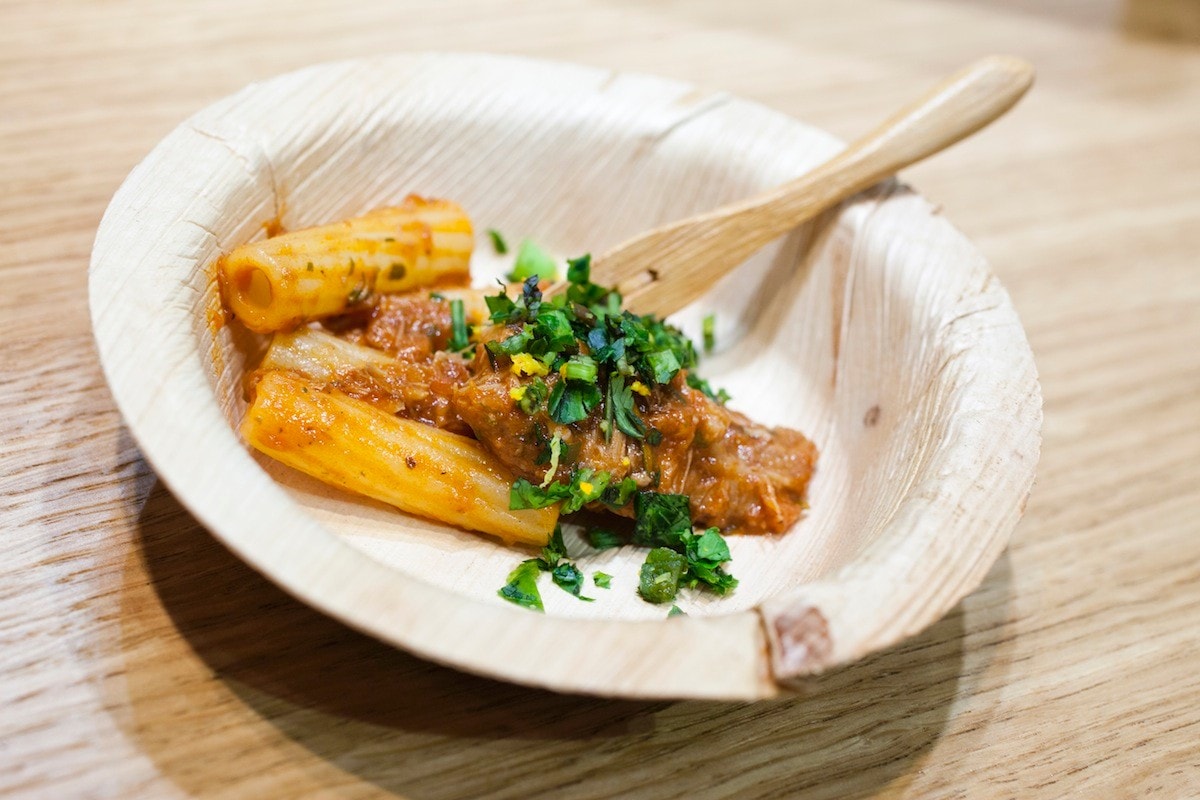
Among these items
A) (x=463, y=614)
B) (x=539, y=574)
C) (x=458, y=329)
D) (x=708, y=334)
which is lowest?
(x=539, y=574)

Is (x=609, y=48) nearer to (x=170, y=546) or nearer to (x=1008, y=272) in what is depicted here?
(x=1008, y=272)

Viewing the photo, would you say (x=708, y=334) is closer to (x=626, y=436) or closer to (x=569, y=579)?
(x=626, y=436)

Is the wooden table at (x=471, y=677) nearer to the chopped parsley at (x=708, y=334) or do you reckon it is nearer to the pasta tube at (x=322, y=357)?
the pasta tube at (x=322, y=357)

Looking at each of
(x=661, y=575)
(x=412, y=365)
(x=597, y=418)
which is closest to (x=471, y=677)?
(x=661, y=575)

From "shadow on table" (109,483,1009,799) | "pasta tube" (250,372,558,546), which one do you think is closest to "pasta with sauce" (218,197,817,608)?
"pasta tube" (250,372,558,546)

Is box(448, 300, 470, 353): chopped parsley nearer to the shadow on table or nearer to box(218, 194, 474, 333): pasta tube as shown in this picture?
box(218, 194, 474, 333): pasta tube

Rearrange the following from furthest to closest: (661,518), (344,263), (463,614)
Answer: (344,263), (661,518), (463,614)
